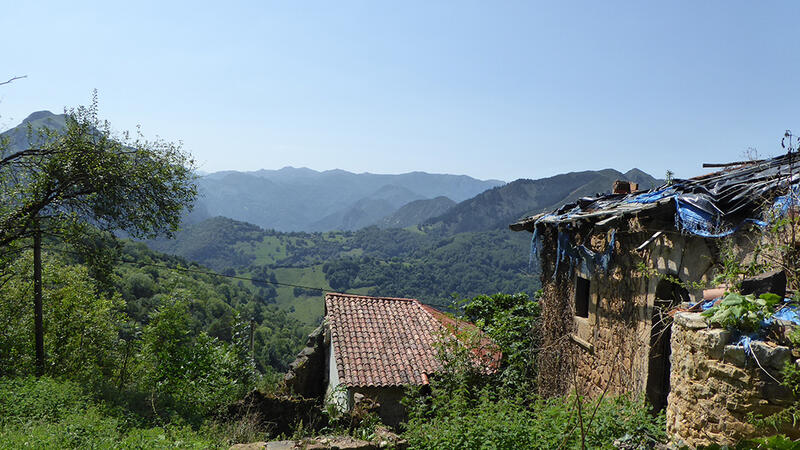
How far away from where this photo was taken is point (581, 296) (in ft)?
25.9

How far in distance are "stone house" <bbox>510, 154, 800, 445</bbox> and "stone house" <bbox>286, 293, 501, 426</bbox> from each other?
2565 millimetres

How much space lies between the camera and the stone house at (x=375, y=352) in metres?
12.0

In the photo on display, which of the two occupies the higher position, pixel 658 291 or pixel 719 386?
pixel 658 291

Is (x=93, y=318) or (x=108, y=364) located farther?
(x=108, y=364)

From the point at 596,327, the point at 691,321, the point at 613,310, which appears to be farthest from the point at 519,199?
the point at 691,321

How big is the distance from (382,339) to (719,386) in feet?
38.1

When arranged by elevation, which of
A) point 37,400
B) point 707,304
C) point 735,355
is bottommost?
point 37,400

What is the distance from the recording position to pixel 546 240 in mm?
9203

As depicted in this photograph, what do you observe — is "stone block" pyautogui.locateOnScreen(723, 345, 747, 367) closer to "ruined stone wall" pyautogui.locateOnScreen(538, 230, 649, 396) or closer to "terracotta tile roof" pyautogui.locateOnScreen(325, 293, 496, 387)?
"ruined stone wall" pyautogui.locateOnScreen(538, 230, 649, 396)

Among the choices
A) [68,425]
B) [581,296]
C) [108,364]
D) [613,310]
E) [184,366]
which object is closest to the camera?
[68,425]

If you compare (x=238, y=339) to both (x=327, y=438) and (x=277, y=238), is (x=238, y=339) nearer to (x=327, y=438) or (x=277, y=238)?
(x=327, y=438)

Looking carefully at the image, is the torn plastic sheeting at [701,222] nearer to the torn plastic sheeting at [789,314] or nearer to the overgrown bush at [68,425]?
the torn plastic sheeting at [789,314]

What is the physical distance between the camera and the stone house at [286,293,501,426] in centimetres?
1195

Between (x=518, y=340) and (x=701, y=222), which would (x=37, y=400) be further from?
(x=701, y=222)
